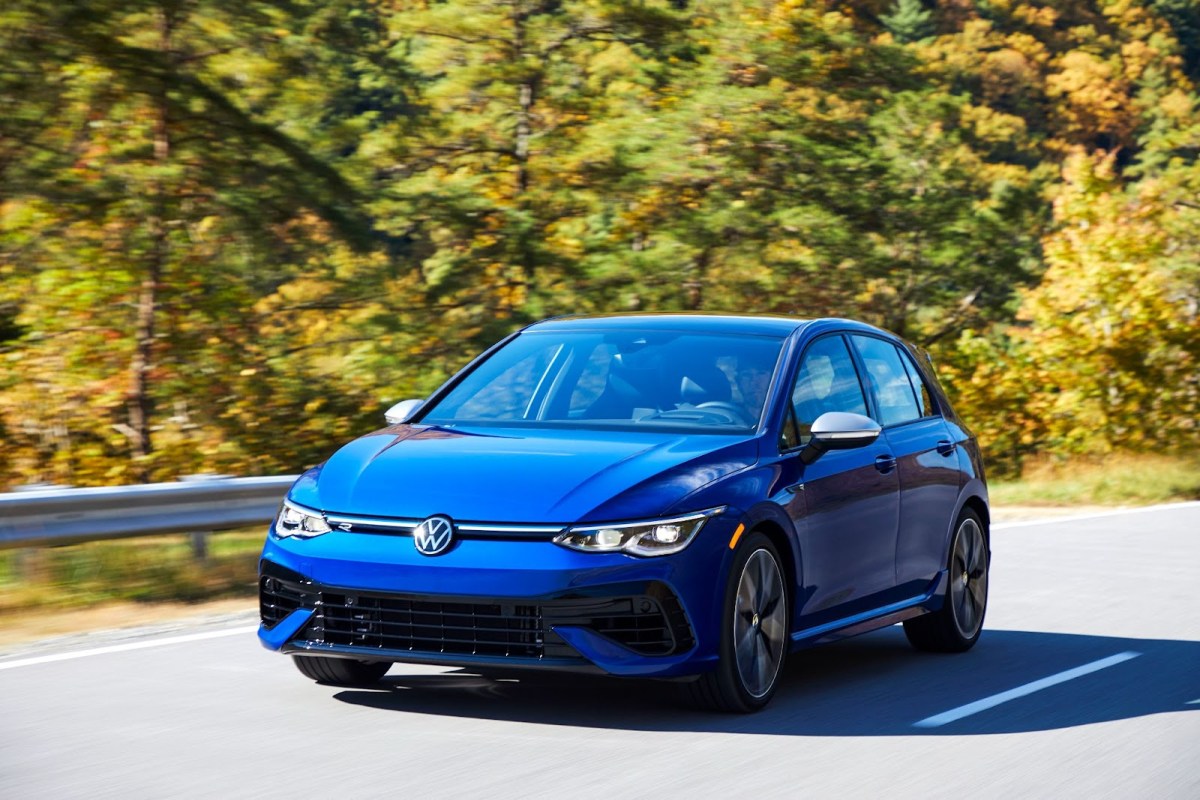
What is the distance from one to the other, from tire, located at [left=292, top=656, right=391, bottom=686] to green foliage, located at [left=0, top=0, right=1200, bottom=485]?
12.7m

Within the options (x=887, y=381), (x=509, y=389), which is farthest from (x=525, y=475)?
(x=887, y=381)

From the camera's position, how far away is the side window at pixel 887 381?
860cm

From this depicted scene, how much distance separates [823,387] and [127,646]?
11.2 feet

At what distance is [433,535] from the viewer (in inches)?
253

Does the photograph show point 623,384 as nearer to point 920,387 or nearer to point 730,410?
point 730,410

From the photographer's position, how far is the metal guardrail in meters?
9.55

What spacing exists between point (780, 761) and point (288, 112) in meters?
16.6

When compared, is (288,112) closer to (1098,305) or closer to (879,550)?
(879,550)

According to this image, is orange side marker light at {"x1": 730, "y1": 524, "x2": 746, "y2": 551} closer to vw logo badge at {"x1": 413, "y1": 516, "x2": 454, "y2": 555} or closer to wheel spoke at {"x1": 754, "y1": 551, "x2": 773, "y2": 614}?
wheel spoke at {"x1": 754, "y1": 551, "x2": 773, "y2": 614}

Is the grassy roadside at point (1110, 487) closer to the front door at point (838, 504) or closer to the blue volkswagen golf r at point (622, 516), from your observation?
the front door at point (838, 504)

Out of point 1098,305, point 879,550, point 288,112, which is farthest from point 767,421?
point 1098,305

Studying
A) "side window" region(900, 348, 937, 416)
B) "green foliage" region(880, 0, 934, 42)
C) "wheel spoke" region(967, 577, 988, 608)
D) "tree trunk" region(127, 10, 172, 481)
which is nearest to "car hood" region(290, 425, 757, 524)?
"side window" region(900, 348, 937, 416)

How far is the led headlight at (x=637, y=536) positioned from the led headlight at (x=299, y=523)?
923 mm

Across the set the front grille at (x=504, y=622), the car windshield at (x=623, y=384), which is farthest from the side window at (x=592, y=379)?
the front grille at (x=504, y=622)
